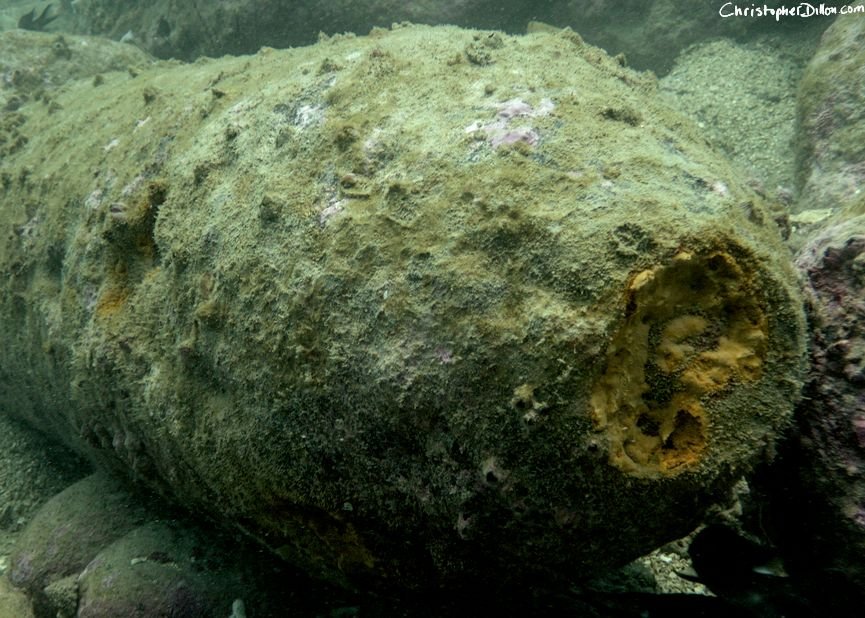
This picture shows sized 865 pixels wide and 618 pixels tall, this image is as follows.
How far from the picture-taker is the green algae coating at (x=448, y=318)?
1.84 m

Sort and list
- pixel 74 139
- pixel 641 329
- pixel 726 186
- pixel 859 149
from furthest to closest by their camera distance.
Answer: pixel 859 149
pixel 74 139
pixel 726 186
pixel 641 329

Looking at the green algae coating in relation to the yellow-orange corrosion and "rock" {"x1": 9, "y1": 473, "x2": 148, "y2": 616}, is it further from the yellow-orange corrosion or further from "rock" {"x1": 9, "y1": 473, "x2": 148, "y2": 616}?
"rock" {"x1": 9, "y1": 473, "x2": 148, "y2": 616}

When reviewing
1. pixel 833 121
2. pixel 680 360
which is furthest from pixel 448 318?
pixel 833 121

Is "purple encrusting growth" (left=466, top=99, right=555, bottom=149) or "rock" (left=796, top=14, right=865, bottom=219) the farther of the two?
"rock" (left=796, top=14, right=865, bottom=219)

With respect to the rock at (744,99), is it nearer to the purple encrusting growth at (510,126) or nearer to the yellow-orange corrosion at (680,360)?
the purple encrusting growth at (510,126)

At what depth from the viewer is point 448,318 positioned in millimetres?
1951

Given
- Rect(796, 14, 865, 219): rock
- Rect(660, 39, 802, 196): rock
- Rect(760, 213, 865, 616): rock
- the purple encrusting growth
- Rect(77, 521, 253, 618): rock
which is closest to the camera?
Rect(760, 213, 865, 616): rock

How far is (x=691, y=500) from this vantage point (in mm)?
1951

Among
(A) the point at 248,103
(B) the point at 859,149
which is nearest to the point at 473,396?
(A) the point at 248,103

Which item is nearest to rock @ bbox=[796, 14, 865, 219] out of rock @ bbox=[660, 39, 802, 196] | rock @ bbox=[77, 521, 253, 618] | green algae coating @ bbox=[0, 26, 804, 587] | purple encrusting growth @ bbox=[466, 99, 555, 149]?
rock @ bbox=[660, 39, 802, 196]

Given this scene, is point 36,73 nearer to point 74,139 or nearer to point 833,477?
point 74,139

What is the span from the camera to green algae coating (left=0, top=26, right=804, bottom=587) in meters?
1.84

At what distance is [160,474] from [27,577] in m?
1.33

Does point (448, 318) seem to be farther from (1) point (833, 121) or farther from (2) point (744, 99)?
(2) point (744, 99)
